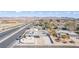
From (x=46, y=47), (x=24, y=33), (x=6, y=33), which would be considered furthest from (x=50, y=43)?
(x=6, y=33)

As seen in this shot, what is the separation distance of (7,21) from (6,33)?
0.16m

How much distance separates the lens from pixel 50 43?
298cm

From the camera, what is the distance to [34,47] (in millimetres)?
3004

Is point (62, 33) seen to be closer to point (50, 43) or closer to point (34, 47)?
point (50, 43)

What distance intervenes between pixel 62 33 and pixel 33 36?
0.40m

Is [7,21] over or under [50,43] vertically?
over
